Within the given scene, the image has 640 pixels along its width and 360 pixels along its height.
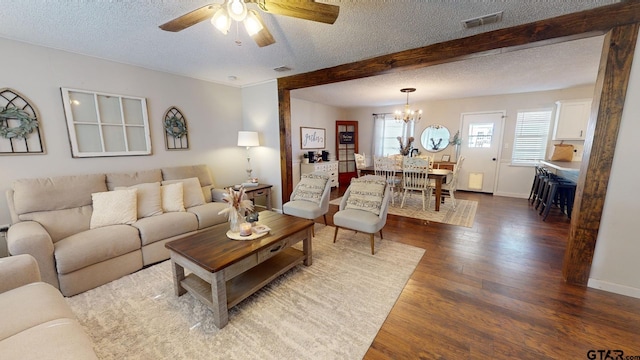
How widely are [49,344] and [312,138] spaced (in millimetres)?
5735

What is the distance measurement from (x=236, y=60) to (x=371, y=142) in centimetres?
511

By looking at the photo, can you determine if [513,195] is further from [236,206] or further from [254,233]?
[236,206]

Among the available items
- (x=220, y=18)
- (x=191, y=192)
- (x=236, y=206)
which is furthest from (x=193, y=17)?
(x=191, y=192)

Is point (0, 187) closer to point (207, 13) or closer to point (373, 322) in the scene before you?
point (207, 13)

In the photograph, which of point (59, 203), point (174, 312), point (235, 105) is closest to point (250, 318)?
point (174, 312)

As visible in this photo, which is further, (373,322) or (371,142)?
(371,142)

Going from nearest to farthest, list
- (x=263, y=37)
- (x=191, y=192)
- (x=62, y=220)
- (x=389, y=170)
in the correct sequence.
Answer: (x=263, y=37) → (x=62, y=220) → (x=191, y=192) → (x=389, y=170)

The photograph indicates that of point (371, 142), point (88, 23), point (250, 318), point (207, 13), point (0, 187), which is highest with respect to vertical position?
point (88, 23)

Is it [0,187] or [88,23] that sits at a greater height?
[88,23]

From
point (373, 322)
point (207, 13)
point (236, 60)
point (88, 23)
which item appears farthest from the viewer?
point (236, 60)

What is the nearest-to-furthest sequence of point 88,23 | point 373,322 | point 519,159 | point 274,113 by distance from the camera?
point 373,322 → point 88,23 → point 274,113 → point 519,159

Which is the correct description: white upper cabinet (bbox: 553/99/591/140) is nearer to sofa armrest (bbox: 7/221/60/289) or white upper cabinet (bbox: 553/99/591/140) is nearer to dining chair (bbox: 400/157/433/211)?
dining chair (bbox: 400/157/433/211)

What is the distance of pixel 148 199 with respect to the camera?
279cm

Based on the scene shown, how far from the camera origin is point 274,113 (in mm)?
4098
